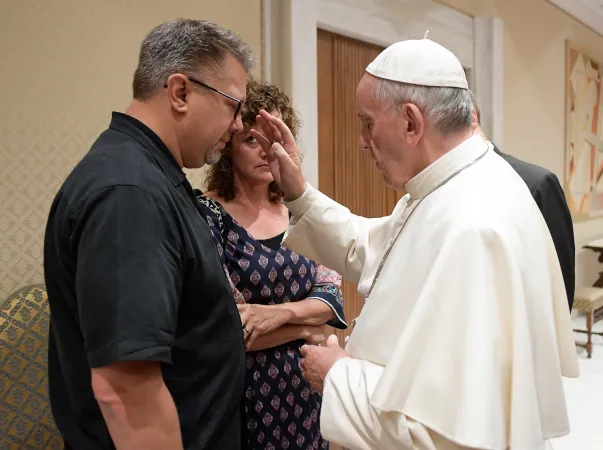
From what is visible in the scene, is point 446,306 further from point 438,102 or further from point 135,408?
point 135,408

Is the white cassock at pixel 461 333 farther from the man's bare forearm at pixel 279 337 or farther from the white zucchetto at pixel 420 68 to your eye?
the man's bare forearm at pixel 279 337

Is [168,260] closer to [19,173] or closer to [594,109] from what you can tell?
[19,173]

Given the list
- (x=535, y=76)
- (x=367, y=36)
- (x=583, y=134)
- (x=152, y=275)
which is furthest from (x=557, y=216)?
(x=583, y=134)

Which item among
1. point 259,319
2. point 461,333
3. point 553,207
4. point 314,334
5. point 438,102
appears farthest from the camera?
point 553,207

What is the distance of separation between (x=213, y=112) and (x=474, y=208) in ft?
2.06

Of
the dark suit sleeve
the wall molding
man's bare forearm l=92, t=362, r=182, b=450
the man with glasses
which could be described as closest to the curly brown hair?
the man with glasses

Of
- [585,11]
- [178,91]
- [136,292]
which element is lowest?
[136,292]

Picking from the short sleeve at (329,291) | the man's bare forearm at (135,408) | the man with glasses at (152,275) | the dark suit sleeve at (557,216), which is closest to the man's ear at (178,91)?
the man with glasses at (152,275)

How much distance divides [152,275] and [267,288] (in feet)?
2.89

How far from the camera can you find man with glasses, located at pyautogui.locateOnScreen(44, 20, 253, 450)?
95 centimetres

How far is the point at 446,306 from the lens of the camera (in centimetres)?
117

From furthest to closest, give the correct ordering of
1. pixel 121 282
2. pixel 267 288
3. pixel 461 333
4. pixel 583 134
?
pixel 583 134, pixel 267 288, pixel 461 333, pixel 121 282

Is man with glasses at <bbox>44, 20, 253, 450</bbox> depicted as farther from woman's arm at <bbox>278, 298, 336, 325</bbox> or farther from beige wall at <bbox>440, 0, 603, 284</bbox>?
beige wall at <bbox>440, 0, 603, 284</bbox>

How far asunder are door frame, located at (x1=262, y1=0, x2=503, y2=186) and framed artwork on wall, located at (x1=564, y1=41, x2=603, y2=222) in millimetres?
2034
